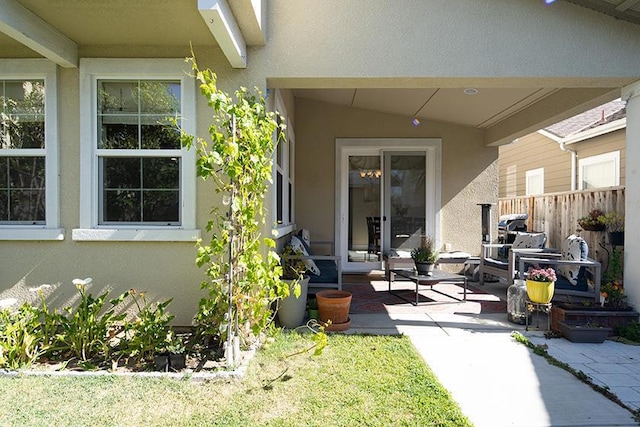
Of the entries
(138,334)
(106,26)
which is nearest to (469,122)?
(106,26)

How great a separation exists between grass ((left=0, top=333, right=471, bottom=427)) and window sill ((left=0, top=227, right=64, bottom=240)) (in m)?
1.27

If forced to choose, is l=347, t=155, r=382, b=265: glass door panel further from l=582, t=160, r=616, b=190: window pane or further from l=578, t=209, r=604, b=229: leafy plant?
l=582, t=160, r=616, b=190: window pane

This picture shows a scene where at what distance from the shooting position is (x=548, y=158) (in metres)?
9.65

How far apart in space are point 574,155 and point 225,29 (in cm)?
886

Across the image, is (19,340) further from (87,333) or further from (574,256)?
(574,256)

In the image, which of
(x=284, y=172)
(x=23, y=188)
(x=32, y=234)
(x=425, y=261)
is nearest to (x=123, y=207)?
(x=32, y=234)

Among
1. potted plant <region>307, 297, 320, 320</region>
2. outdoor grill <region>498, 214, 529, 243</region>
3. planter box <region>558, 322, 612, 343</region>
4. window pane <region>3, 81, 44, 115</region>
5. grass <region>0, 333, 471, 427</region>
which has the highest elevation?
window pane <region>3, 81, 44, 115</region>

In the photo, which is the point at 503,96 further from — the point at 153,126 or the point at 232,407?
the point at 232,407

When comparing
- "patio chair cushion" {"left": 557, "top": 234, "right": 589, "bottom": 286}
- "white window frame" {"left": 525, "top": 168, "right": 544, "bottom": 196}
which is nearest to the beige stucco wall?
"patio chair cushion" {"left": 557, "top": 234, "right": 589, "bottom": 286}

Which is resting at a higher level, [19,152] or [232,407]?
[19,152]

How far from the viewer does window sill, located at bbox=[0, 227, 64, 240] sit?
3.45 metres

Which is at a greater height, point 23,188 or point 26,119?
point 26,119

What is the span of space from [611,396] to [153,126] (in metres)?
4.23

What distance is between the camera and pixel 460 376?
2816 millimetres
